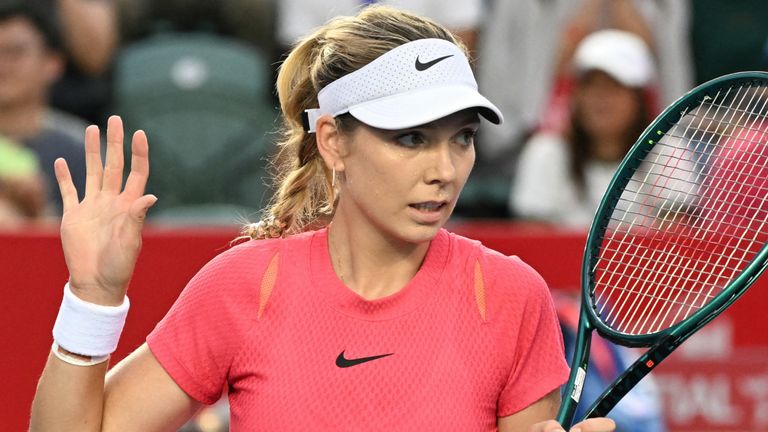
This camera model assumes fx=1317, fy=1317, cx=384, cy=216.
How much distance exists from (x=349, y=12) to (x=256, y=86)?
58cm

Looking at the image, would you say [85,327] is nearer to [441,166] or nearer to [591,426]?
[441,166]

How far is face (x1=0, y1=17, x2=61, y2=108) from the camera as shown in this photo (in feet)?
19.6

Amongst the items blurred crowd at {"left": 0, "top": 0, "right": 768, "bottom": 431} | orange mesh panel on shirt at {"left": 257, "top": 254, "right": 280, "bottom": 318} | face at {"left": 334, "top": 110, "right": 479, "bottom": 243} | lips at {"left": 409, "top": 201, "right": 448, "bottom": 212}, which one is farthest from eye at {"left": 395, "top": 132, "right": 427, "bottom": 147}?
blurred crowd at {"left": 0, "top": 0, "right": 768, "bottom": 431}

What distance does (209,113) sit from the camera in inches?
249

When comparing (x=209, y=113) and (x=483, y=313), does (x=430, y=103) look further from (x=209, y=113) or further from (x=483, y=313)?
(x=209, y=113)

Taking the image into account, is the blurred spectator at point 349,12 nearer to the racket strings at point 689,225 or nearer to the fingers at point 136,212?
the racket strings at point 689,225

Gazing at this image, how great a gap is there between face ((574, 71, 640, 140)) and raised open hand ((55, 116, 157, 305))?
3.71 meters

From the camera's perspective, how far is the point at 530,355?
248 centimetres

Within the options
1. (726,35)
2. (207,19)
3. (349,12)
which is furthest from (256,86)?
(726,35)

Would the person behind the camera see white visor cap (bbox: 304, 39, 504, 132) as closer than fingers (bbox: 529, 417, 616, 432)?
No

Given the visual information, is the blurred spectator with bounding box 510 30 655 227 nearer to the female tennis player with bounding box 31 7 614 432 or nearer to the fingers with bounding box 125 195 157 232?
the female tennis player with bounding box 31 7 614 432

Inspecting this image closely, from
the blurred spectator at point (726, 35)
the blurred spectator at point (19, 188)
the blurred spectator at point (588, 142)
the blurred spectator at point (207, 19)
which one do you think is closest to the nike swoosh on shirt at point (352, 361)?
the blurred spectator at point (19, 188)

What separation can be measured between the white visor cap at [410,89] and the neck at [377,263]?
0.85 ft

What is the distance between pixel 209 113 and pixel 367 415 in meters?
4.08
